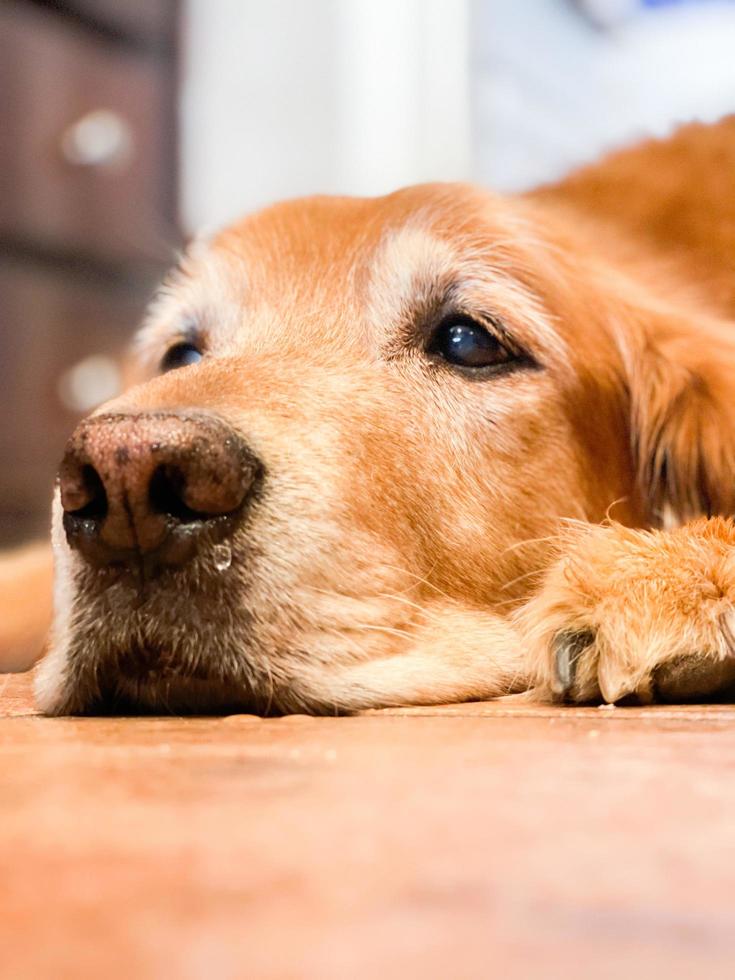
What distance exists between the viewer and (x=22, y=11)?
4.98m

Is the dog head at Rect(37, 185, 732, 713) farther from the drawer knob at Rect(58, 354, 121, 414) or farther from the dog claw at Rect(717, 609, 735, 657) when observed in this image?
the drawer knob at Rect(58, 354, 121, 414)

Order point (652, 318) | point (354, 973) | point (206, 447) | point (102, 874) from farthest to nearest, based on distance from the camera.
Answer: point (652, 318) < point (206, 447) < point (102, 874) < point (354, 973)

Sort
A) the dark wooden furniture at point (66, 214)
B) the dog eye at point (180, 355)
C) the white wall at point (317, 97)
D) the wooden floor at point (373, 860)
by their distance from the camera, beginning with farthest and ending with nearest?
the white wall at point (317, 97), the dark wooden furniture at point (66, 214), the dog eye at point (180, 355), the wooden floor at point (373, 860)

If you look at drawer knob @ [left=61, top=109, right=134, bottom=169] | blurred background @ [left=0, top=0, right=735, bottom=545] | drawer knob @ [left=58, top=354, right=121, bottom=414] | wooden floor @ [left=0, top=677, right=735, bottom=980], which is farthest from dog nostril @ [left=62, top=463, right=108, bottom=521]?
drawer knob @ [left=61, top=109, right=134, bottom=169]

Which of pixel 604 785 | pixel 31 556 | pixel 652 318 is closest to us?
A: pixel 604 785

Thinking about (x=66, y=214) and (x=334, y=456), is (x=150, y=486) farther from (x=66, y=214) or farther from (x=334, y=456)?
(x=66, y=214)

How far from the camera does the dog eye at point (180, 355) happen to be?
2535mm

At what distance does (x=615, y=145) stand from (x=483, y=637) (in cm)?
198

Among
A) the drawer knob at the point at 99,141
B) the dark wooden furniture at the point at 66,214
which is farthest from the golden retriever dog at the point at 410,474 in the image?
the drawer knob at the point at 99,141

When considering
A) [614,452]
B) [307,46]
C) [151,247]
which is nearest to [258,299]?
[614,452]

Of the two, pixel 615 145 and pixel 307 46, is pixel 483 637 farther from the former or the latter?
pixel 307 46

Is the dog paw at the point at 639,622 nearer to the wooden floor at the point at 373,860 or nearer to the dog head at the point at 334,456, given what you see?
the dog head at the point at 334,456

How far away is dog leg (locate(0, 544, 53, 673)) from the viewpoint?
102 inches

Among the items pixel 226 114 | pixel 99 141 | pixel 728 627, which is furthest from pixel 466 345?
pixel 226 114
